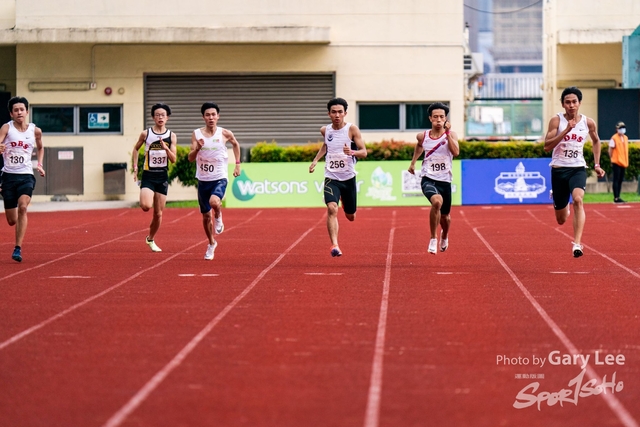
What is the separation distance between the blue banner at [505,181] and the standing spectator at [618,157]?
5.28 ft

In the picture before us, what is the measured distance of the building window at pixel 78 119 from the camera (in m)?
31.9

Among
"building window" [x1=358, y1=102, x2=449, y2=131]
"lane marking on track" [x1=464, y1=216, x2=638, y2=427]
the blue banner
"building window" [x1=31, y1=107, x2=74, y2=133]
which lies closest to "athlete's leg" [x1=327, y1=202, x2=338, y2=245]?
"lane marking on track" [x1=464, y1=216, x2=638, y2=427]

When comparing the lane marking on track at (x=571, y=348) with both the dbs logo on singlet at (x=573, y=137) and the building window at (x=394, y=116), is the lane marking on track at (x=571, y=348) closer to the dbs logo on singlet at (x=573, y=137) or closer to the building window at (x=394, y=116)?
the dbs logo on singlet at (x=573, y=137)

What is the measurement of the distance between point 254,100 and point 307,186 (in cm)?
560

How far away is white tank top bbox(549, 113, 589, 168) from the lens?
13.4 m

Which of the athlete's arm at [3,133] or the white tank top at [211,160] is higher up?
the athlete's arm at [3,133]

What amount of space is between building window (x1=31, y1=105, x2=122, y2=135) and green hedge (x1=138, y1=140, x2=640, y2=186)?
3914 mm

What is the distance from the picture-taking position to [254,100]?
1246 inches

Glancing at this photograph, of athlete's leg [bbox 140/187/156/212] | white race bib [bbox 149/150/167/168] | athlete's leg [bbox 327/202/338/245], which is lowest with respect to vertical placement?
athlete's leg [bbox 327/202/338/245]

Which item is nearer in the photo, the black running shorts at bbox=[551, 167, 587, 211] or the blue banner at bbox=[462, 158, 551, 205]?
the black running shorts at bbox=[551, 167, 587, 211]

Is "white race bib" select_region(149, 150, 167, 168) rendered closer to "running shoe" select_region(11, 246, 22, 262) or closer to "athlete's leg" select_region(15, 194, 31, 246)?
"athlete's leg" select_region(15, 194, 31, 246)

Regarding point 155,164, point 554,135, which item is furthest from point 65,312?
point 554,135

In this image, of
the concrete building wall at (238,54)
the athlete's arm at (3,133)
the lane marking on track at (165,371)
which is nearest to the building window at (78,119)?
the concrete building wall at (238,54)

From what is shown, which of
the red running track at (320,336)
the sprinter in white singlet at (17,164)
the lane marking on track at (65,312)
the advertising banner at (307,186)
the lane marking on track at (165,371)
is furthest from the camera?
the advertising banner at (307,186)
